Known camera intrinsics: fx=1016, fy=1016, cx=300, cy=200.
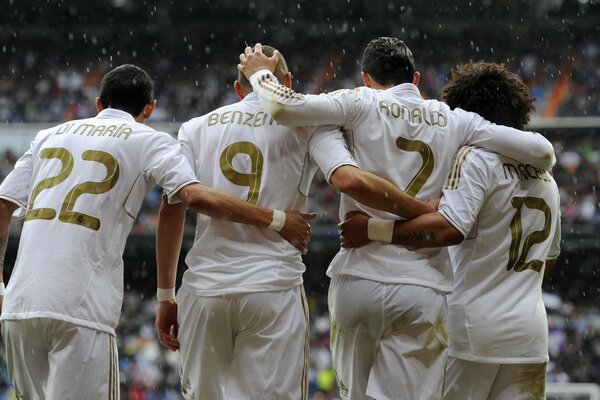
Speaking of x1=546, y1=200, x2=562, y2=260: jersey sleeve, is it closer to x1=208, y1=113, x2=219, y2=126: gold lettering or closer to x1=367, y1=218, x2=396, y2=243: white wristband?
x1=367, y1=218, x2=396, y2=243: white wristband

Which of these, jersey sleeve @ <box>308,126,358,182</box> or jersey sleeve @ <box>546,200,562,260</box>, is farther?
jersey sleeve @ <box>546,200,562,260</box>

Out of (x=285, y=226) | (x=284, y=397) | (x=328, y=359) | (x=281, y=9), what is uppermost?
(x=281, y=9)

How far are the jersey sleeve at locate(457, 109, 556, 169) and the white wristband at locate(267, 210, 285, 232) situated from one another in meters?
0.91

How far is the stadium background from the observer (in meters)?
21.8

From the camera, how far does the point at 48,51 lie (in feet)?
82.2

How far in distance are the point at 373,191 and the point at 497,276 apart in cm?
74

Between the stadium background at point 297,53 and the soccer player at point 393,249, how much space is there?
642 inches

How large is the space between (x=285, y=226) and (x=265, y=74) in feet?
2.25

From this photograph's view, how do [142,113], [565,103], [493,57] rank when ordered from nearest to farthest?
[142,113], [565,103], [493,57]

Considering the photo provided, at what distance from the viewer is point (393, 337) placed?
4.38 metres

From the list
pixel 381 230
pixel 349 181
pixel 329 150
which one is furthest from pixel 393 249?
pixel 329 150

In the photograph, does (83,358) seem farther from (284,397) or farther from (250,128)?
(250,128)

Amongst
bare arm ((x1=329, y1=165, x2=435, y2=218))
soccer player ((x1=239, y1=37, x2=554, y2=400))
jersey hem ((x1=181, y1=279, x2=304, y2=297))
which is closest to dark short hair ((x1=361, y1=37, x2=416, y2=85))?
soccer player ((x1=239, y1=37, x2=554, y2=400))

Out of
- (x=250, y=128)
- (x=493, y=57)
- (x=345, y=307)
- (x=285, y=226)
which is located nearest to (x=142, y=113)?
(x=250, y=128)
